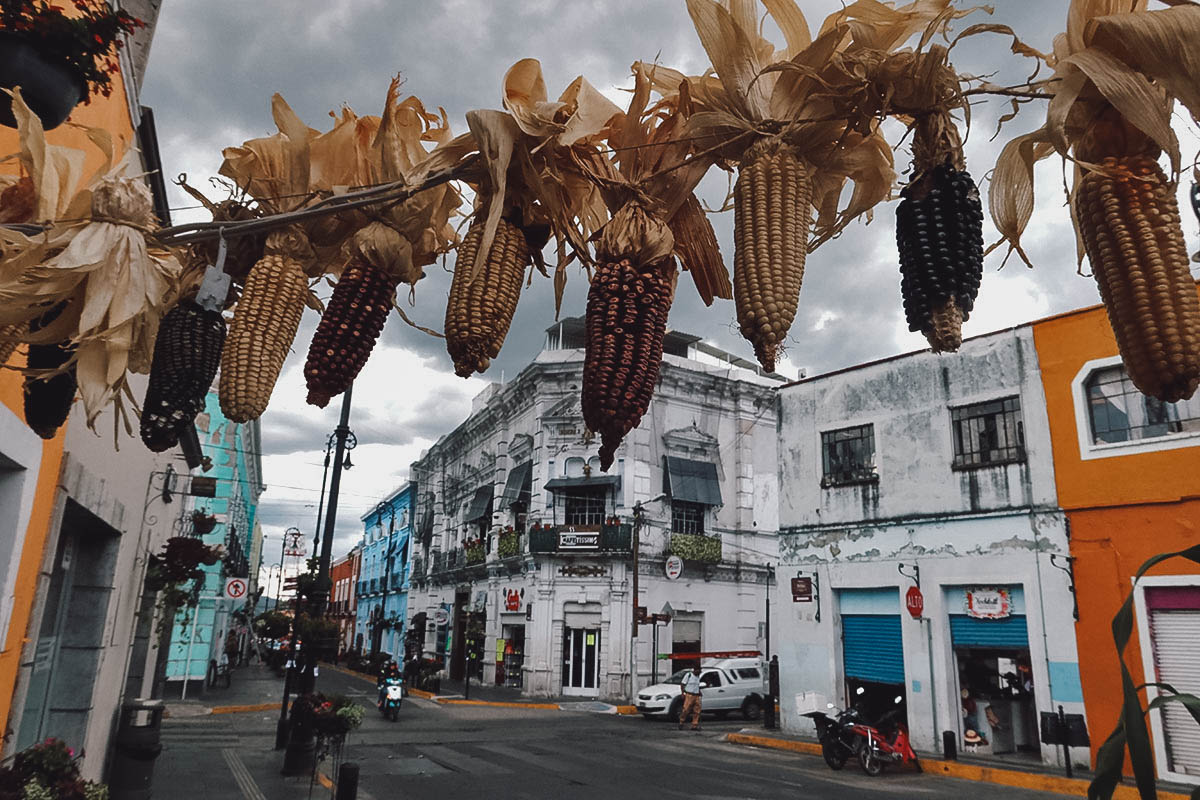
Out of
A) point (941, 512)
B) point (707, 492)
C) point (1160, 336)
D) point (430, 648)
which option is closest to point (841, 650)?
point (941, 512)

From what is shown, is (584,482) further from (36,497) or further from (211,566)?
(36,497)

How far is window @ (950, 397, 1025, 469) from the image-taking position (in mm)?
15516

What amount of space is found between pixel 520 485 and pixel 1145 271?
29.5 metres

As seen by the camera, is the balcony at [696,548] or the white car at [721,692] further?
the balcony at [696,548]

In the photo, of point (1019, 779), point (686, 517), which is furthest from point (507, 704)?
point (1019, 779)

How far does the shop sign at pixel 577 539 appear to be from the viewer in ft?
90.0

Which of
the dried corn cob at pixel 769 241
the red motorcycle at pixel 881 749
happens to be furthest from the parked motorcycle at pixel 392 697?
the dried corn cob at pixel 769 241

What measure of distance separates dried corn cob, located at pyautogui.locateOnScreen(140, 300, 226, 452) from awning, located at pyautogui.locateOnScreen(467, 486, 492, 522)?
31.8 metres

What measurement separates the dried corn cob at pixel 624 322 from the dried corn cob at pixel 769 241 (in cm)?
25

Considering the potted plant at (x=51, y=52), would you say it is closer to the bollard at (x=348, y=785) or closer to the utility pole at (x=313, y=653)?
the utility pole at (x=313, y=653)

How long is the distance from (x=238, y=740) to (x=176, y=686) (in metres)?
12.7

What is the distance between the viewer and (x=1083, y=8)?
175 cm

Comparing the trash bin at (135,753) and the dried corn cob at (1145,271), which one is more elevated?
the dried corn cob at (1145,271)

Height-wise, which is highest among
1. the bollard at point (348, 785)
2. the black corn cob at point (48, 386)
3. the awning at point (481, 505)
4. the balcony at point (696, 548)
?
the awning at point (481, 505)
